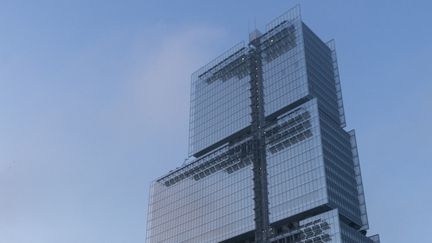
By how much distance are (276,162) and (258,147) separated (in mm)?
8555

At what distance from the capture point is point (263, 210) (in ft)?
542

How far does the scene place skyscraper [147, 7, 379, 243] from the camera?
158 meters

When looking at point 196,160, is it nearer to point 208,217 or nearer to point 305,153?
point 208,217

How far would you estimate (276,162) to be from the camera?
16925 centimetres

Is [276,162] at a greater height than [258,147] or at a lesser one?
lesser

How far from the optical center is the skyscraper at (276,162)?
158 m

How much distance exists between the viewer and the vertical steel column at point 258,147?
165 m

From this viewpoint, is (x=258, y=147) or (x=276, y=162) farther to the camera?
(x=258, y=147)

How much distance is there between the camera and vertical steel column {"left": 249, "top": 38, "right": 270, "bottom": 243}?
16464 cm

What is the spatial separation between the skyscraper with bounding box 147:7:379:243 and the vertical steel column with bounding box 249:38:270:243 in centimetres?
26

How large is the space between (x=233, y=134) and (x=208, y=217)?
82.4 ft

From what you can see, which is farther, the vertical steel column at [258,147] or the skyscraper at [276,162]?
the vertical steel column at [258,147]

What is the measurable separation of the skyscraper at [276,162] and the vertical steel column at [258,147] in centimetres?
26

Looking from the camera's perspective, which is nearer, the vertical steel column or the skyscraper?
the skyscraper
